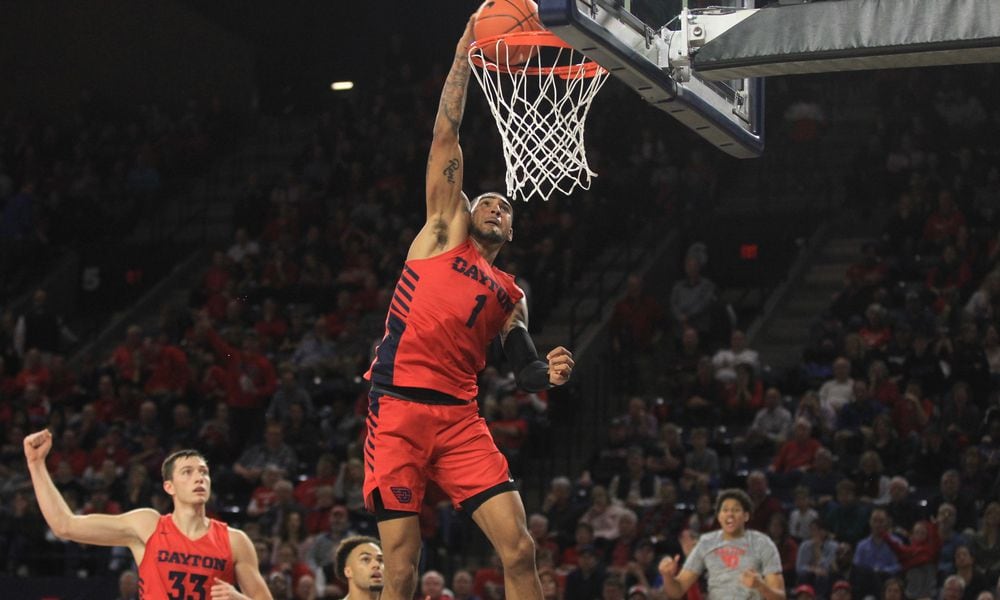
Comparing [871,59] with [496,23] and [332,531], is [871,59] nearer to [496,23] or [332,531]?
[496,23]

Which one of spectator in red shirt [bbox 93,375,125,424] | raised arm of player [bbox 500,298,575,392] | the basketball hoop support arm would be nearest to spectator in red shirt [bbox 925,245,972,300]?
the basketball hoop support arm

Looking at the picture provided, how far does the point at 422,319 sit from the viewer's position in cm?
705

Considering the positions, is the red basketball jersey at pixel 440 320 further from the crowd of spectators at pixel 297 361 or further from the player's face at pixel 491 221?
the crowd of spectators at pixel 297 361

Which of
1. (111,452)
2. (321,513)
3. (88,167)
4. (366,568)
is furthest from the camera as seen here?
(88,167)

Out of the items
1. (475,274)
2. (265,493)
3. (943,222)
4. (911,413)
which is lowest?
(265,493)

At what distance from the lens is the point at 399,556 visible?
6.95 metres

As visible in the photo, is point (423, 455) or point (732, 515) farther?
point (732, 515)

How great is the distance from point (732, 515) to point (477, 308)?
3.31 meters

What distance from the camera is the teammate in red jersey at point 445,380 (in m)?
6.96

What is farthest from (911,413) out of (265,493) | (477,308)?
(477,308)

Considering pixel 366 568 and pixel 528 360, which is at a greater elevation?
pixel 528 360

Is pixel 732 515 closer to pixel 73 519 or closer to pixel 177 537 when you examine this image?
pixel 177 537

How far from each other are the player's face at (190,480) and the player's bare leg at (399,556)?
174 cm


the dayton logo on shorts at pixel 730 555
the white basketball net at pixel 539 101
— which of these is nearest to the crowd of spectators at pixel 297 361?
the dayton logo on shorts at pixel 730 555
